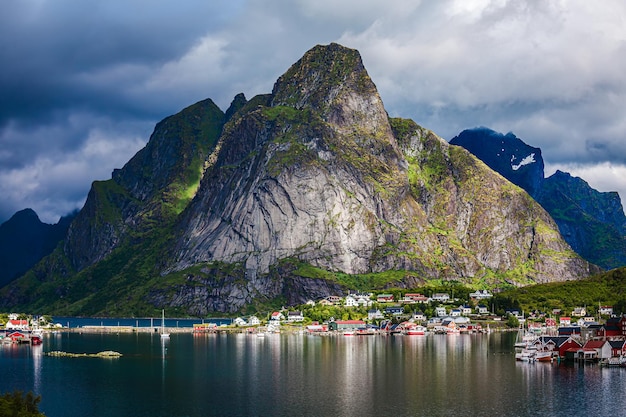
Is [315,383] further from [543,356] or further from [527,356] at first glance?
[543,356]

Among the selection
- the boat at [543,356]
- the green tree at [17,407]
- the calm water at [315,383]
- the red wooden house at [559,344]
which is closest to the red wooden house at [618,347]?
the red wooden house at [559,344]

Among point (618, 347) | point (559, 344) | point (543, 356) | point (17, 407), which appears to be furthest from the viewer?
point (559, 344)

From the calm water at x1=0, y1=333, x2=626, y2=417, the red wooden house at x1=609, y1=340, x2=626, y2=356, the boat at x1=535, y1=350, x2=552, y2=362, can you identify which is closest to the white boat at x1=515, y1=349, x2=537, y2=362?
the boat at x1=535, y1=350, x2=552, y2=362

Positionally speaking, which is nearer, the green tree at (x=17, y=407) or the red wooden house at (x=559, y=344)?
the green tree at (x=17, y=407)

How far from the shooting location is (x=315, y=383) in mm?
101875

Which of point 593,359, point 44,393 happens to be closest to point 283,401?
point 44,393

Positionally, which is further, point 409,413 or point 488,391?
point 488,391

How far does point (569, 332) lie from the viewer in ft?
478

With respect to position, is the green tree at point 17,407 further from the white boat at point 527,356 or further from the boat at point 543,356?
the boat at point 543,356

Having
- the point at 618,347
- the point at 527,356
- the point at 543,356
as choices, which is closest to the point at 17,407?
the point at 527,356

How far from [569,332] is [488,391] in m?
58.4

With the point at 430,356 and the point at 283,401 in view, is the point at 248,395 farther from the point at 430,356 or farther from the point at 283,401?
the point at 430,356

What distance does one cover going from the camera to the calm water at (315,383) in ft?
276

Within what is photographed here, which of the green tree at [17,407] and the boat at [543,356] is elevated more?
the green tree at [17,407]
